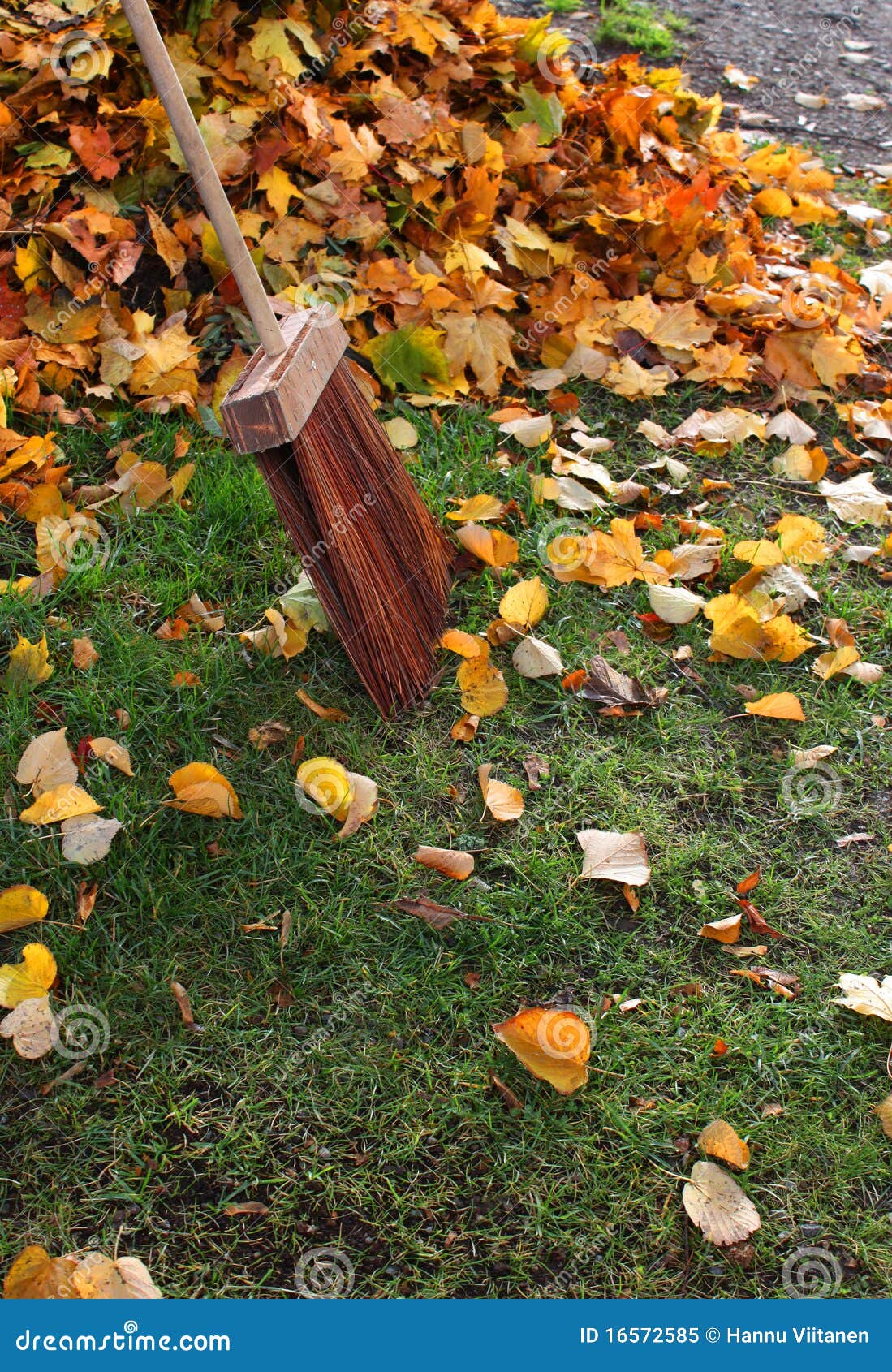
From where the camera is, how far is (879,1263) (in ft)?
5.01

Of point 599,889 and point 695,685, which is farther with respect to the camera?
point 695,685

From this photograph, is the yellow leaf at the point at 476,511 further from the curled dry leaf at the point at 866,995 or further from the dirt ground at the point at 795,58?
the dirt ground at the point at 795,58

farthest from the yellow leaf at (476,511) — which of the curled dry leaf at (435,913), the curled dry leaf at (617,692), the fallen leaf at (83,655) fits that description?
the curled dry leaf at (435,913)

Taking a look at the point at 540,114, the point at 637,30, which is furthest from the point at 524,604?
the point at 637,30

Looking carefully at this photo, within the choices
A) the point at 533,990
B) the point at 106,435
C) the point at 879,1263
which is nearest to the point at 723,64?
the point at 106,435

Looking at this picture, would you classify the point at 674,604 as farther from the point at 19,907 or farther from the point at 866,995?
the point at 19,907

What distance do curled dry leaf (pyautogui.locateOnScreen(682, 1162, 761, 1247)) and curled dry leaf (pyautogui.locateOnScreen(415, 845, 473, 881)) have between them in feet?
1.93

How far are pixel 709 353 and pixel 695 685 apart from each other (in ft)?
3.87

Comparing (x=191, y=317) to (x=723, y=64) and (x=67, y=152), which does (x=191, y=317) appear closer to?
(x=67, y=152)

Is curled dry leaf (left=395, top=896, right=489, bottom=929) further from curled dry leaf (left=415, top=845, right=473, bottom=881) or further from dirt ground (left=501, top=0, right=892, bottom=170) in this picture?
dirt ground (left=501, top=0, right=892, bottom=170)

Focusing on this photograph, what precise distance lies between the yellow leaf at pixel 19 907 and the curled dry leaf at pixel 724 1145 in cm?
111

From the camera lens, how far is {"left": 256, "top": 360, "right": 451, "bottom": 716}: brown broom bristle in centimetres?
195

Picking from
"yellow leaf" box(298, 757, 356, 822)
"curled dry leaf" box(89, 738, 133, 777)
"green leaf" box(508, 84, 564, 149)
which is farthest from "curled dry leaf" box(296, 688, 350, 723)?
"green leaf" box(508, 84, 564, 149)

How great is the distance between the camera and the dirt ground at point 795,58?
4.50 m
